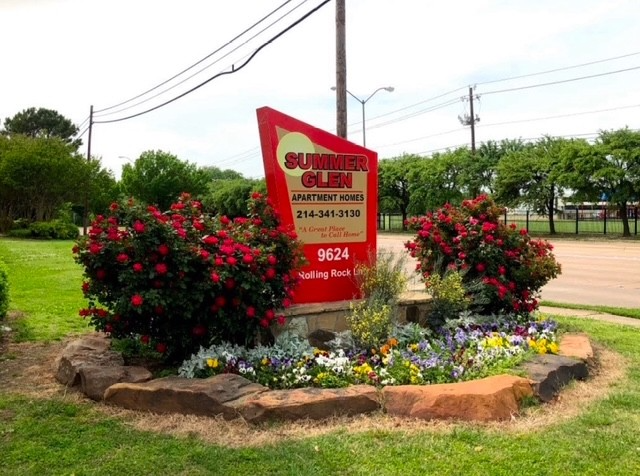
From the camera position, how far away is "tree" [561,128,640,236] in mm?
28062

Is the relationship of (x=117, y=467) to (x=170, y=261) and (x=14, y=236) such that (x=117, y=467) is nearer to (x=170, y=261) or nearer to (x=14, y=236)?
(x=170, y=261)

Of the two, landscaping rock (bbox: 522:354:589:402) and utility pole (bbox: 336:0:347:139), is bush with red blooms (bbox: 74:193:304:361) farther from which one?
utility pole (bbox: 336:0:347:139)

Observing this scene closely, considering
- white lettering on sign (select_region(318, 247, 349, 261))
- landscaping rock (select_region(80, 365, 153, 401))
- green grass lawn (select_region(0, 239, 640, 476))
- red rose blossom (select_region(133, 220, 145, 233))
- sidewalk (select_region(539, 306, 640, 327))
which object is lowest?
green grass lawn (select_region(0, 239, 640, 476))

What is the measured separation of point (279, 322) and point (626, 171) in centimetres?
2661

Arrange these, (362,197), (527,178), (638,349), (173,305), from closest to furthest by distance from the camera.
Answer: (173,305)
(638,349)
(362,197)
(527,178)

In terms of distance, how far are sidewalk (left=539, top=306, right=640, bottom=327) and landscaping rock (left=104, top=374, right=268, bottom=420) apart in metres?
5.97

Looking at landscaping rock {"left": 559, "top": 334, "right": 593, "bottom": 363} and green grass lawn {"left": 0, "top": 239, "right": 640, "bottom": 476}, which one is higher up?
landscaping rock {"left": 559, "top": 334, "right": 593, "bottom": 363}

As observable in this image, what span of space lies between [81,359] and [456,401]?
323 centimetres

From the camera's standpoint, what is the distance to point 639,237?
98.0 ft

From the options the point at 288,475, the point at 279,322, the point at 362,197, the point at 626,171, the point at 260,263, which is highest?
the point at 626,171

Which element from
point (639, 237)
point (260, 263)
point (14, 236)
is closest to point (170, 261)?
point (260, 263)

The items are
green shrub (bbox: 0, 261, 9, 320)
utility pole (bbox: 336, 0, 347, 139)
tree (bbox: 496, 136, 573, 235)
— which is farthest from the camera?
tree (bbox: 496, 136, 573, 235)

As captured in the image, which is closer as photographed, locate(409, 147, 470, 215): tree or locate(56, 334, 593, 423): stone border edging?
locate(56, 334, 593, 423): stone border edging

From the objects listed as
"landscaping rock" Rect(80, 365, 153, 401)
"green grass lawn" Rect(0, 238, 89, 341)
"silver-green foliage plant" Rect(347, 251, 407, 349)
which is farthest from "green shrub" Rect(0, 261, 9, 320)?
"silver-green foliage plant" Rect(347, 251, 407, 349)
